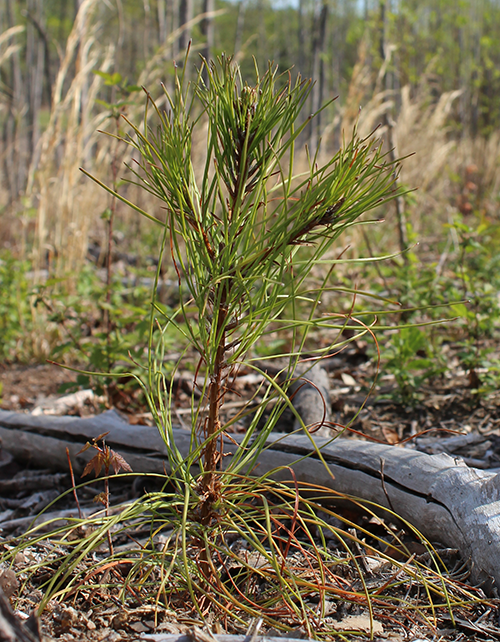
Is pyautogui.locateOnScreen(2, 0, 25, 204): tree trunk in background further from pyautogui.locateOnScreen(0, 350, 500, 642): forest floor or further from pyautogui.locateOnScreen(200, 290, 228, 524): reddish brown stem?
pyautogui.locateOnScreen(200, 290, 228, 524): reddish brown stem

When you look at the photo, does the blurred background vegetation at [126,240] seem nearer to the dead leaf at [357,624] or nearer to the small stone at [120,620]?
the small stone at [120,620]

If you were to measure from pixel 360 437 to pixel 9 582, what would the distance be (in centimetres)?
124

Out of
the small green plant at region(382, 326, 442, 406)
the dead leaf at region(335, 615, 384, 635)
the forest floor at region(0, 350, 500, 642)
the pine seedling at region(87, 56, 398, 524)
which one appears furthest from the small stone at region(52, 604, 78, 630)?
the small green plant at region(382, 326, 442, 406)

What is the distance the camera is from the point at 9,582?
0.99m

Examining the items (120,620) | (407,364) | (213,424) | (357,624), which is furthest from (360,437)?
(120,620)

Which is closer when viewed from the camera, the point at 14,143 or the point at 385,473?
the point at 385,473

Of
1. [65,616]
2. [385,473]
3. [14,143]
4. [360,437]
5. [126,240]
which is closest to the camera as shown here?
[65,616]

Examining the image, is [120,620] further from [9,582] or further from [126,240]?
[126,240]

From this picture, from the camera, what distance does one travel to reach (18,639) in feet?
1.93

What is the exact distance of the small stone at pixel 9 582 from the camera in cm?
97

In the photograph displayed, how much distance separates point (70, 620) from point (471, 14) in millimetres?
30288

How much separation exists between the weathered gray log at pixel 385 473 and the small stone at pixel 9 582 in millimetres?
372

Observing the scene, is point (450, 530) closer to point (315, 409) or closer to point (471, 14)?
point (315, 409)

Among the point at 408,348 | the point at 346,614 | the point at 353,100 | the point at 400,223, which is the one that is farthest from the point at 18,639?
the point at 353,100
